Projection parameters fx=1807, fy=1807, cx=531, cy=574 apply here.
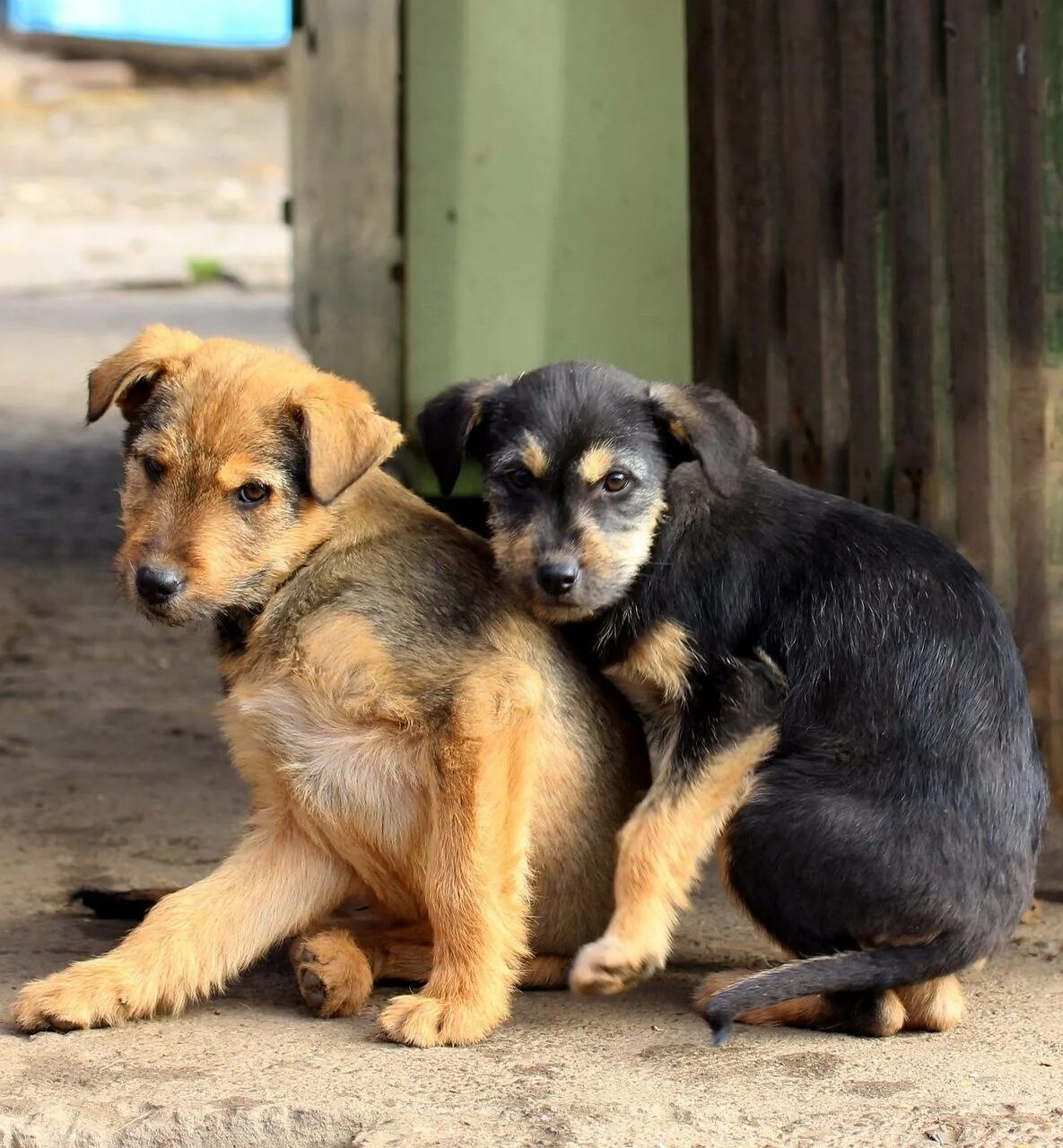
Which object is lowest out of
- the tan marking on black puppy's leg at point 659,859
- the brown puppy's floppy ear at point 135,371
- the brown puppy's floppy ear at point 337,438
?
the tan marking on black puppy's leg at point 659,859

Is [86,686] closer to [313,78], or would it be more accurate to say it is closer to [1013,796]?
[1013,796]

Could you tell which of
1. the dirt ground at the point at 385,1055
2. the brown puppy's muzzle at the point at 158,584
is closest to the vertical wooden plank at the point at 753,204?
the dirt ground at the point at 385,1055

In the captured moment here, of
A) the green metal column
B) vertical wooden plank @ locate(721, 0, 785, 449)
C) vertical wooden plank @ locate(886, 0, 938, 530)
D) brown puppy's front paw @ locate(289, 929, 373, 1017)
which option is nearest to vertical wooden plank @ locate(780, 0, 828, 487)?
vertical wooden plank @ locate(721, 0, 785, 449)

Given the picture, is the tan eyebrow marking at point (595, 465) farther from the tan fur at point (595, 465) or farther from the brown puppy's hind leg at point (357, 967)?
the brown puppy's hind leg at point (357, 967)

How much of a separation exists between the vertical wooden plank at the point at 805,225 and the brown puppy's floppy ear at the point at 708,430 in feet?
4.37

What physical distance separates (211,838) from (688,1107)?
2498 millimetres

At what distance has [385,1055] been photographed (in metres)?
4.27

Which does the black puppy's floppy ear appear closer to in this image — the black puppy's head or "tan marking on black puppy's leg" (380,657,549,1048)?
the black puppy's head

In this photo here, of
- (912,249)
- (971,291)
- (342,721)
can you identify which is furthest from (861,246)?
(342,721)

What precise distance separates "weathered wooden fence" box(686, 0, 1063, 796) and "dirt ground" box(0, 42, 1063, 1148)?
1.15 metres

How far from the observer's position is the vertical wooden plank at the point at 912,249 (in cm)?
559

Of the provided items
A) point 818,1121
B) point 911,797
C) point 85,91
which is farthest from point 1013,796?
point 85,91

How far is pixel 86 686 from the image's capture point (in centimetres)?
781

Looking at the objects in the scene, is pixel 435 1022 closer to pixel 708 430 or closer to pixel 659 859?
pixel 659 859
